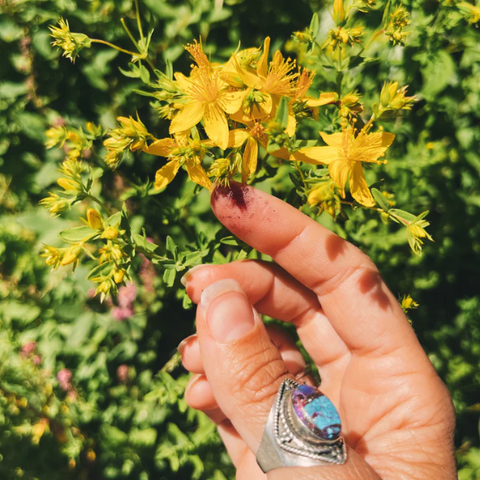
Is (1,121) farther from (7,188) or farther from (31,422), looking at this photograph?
(31,422)

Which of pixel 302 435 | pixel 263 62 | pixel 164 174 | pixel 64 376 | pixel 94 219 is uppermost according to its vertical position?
pixel 263 62

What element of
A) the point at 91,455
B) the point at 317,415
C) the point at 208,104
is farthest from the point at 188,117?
the point at 91,455

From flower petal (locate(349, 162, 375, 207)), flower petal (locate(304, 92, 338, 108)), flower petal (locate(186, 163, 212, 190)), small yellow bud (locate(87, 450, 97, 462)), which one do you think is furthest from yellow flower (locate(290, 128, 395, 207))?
small yellow bud (locate(87, 450, 97, 462))

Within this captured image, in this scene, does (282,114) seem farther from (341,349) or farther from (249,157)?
(341,349)

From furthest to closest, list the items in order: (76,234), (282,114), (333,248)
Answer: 1. (333,248)
2. (76,234)
3. (282,114)

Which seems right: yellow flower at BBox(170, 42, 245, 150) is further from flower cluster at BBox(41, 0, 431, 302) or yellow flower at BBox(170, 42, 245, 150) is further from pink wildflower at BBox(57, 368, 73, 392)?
pink wildflower at BBox(57, 368, 73, 392)

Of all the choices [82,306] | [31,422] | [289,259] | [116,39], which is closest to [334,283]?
[289,259]
